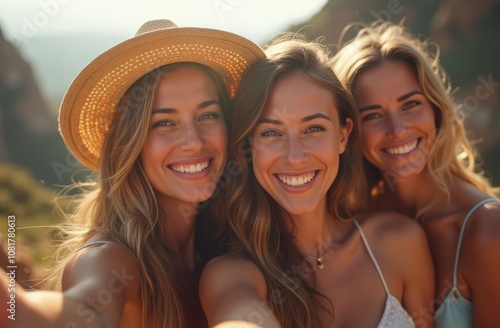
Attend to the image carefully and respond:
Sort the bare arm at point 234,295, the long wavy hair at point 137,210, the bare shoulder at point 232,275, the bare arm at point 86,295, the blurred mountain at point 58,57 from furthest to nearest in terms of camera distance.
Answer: the blurred mountain at point 58,57 → the long wavy hair at point 137,210 → the bare shoulder at point 232,275 → the bare arm at point 234,295 → the bare arm at point 86,295

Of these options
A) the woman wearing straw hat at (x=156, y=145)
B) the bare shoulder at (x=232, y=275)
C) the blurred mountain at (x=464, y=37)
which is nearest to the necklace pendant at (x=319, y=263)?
the bare shoulder at (x=232, y=275)

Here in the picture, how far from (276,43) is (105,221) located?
1.39 m

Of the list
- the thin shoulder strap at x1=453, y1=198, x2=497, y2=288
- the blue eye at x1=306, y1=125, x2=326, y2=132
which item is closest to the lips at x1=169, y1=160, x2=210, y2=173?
the blue eye at x1=306, y1=125, x2=326, y2=132

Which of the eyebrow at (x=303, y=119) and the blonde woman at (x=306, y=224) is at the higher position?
the eyebrow at (x=303, y=119)

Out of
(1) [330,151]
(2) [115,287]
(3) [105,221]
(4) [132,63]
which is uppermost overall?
(4) [132,63]

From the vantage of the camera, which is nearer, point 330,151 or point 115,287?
point 115,287

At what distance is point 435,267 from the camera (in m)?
3.40

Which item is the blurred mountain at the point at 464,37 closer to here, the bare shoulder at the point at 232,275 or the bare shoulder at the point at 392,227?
the bare shoulder at the point at 392,227

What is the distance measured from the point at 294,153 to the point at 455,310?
4.17 ft

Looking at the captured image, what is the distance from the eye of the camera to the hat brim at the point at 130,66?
304 centimetres

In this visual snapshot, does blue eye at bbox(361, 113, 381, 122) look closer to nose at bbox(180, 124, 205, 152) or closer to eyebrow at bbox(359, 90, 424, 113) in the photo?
eyebrow at bbox(359, 90, 424, 113)

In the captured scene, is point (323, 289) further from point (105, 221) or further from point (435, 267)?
point (105, 221)

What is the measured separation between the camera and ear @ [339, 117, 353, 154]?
10.8 feet

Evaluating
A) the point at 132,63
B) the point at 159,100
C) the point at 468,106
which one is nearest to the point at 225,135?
the point at 159,100
